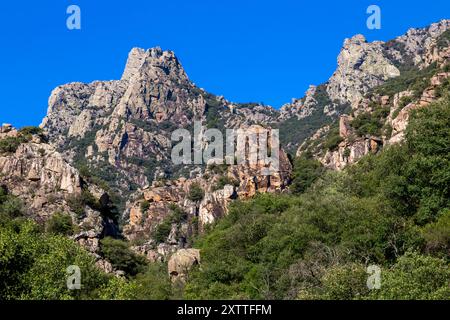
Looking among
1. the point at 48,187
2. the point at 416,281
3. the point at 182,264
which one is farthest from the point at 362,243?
the point at 48,187

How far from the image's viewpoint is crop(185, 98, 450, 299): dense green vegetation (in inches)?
1066

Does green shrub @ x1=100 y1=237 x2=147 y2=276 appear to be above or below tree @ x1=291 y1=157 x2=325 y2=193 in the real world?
below

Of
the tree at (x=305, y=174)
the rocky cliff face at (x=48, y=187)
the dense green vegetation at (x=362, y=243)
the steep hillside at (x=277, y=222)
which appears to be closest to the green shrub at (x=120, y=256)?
the steep hillside at (x=277, y=222)

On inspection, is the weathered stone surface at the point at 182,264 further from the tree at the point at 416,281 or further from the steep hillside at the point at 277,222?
the tree at the point at 416,281

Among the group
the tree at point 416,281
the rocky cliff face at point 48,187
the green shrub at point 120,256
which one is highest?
the rocky cliff face at point 48,187

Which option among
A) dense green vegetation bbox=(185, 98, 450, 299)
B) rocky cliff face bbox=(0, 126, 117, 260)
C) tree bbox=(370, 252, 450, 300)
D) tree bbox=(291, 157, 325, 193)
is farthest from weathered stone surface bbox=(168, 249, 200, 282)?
tree bbox=(291, 157, 325, 193)

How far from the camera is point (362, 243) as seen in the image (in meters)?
36.8

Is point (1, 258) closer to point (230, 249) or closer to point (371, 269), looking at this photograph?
point (371, 269)

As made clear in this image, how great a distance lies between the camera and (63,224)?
70438 millimetres

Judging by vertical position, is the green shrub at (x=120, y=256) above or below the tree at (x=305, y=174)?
below

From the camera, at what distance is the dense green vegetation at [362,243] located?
1066 inches

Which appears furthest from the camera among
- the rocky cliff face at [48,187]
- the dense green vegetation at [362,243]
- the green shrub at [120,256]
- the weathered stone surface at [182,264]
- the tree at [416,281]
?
the rocky cliff face at [48,187]

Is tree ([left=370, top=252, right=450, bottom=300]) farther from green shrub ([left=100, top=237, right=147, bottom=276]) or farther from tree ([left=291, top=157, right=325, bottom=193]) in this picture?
tree ([left=291, top=157, right=325, bottom=193])
